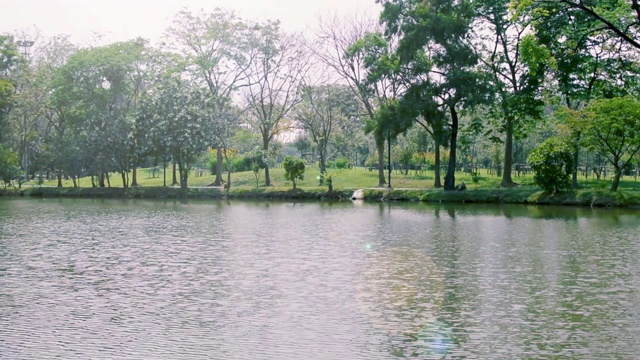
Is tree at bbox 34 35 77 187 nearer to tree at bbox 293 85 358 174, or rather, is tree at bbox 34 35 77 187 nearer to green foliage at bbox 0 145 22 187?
green foliage at bbox 0 145 22 187

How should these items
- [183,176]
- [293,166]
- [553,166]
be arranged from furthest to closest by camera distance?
1. [183,176]
2. [293,166]
3. [553,166]

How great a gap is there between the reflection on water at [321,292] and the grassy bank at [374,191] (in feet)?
41.7

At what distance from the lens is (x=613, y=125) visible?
42375mm

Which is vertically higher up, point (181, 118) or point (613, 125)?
point (181, 118)

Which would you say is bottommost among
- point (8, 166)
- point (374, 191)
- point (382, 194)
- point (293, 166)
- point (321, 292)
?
point (321, 292)

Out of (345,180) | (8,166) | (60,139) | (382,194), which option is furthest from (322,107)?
(8,166)

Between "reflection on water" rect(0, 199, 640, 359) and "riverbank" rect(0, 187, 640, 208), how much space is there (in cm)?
1178

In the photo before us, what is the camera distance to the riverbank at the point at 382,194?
143ft

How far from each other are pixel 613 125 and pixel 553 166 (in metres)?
4.39

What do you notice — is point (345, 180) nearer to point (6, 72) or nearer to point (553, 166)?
point (553, 166)

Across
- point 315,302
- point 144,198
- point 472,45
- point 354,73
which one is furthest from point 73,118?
point 315,302

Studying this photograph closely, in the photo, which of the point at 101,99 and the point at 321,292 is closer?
the point at 321,292

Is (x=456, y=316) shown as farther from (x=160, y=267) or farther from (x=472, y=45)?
(x=472, y=45)

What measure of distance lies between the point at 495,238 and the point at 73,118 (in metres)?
46.8
